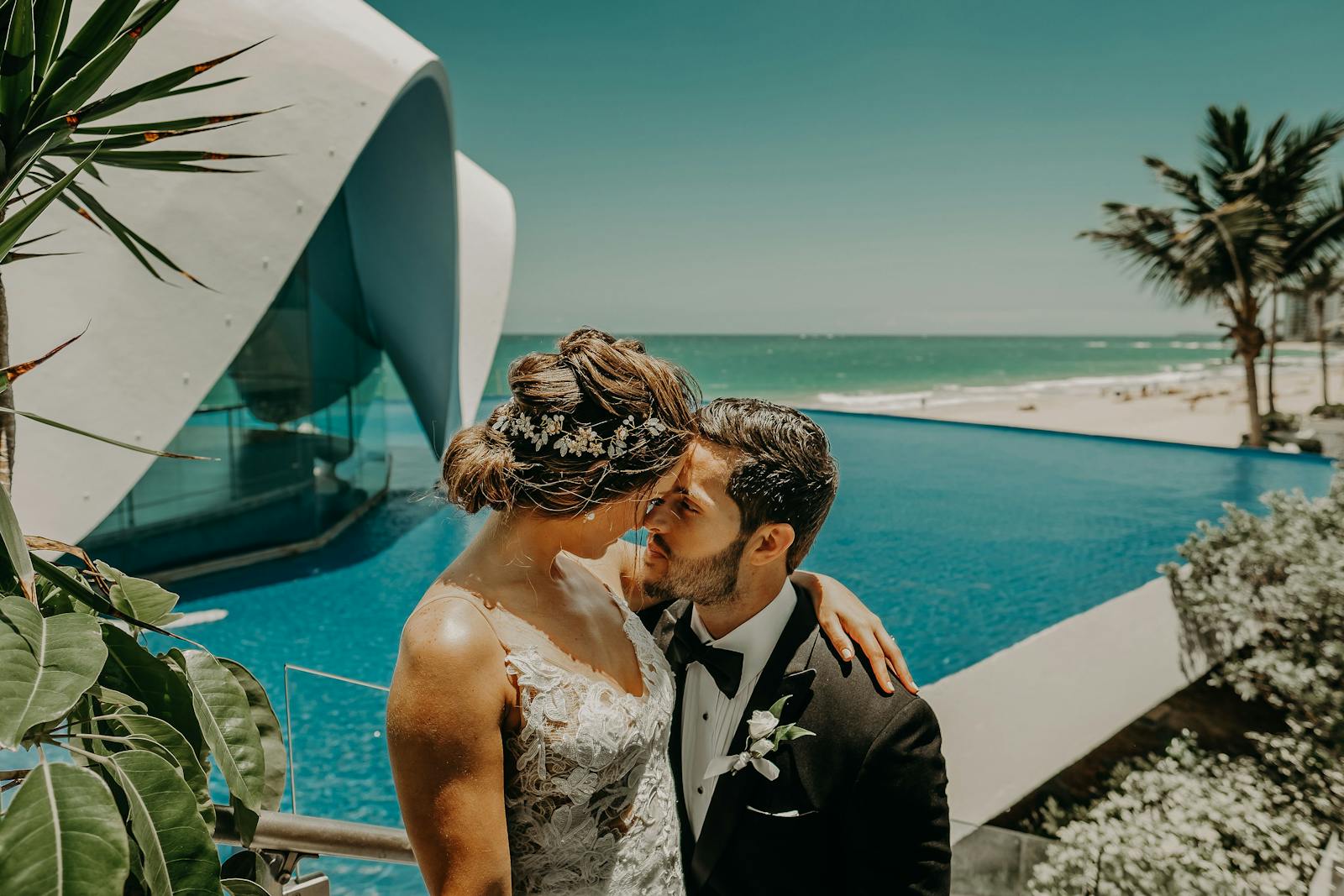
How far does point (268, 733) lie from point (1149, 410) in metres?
34.6

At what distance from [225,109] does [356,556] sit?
17.4 feet

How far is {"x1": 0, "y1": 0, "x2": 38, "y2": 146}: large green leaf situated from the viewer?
3.55ft

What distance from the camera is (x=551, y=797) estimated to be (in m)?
1.30

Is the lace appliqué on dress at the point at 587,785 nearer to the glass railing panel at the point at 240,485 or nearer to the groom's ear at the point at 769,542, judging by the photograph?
the groom's ear at the point at 769,542

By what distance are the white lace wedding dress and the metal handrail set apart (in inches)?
10.6

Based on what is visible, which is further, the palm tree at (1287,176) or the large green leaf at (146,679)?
the palm tree at (1287,176)

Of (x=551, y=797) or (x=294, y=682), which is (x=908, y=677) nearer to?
(x=551, y=797)

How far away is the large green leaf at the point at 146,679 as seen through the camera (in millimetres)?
977

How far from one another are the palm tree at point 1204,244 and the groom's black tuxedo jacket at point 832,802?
1927cm

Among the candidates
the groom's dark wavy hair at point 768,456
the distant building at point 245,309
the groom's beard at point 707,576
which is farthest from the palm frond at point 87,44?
the distant building at point 245,309

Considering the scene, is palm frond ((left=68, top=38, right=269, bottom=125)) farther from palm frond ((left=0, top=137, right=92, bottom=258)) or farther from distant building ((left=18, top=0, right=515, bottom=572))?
distant building ((left=18, top=0, right=515, bottom=572))

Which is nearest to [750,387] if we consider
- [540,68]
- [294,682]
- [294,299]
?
[540,68]

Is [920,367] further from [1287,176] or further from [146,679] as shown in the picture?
[146,679]

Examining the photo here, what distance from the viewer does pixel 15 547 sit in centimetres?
86
